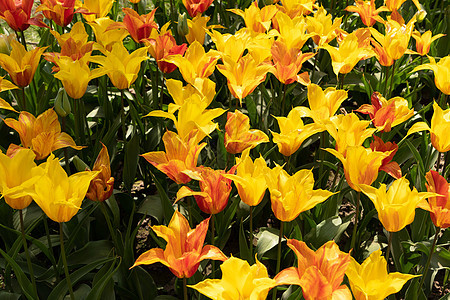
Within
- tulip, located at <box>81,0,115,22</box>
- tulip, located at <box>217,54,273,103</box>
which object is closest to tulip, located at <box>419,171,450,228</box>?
tulip, located at <box>217,54,273,103</box>

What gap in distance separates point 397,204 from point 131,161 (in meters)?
1.35

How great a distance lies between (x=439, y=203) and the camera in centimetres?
168

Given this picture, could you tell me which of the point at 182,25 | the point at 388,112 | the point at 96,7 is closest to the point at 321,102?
the point at 388,112

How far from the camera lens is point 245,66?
90.9 inches

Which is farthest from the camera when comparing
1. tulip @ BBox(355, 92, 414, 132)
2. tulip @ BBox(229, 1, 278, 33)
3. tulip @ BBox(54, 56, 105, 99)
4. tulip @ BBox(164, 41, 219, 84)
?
tulip @ BBox(229, 1, 278, 33)

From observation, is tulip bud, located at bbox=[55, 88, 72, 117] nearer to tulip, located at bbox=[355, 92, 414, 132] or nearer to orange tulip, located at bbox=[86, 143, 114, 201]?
orange tulip, located at bbox=[86, 143, 114, 201]

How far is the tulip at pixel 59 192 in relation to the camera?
1570mm

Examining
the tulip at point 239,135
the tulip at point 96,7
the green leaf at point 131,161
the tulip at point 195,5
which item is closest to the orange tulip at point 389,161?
the tulip at point 239,135

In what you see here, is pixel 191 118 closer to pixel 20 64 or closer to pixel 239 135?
pixel 239 135

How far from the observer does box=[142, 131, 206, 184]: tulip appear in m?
1.79

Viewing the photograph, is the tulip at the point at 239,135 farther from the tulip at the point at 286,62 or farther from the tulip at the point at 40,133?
the tulip at the point at 40,133

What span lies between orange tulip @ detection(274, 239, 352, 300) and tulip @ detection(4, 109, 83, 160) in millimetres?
943

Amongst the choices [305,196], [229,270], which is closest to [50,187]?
[229,270]

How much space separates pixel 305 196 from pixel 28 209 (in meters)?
1.29
